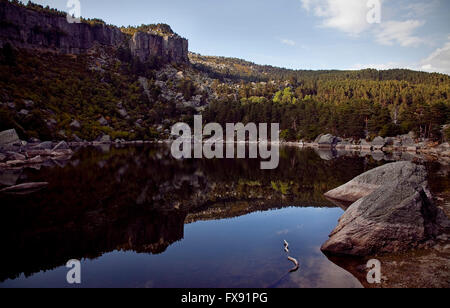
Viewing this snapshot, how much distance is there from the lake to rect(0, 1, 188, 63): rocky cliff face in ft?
335

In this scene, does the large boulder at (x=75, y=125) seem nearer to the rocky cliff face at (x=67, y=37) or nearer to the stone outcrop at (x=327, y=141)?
the rocky cliff face at (x=67, y=37)

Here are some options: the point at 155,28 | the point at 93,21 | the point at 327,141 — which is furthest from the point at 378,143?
the point at 155,28

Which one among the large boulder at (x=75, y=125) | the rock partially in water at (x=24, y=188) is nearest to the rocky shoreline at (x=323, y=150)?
the large boulder at (x=75, y=125)

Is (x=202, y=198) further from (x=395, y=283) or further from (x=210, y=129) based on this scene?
(x=210, y=129)

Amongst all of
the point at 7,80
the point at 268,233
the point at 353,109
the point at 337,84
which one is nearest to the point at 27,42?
the point at 7,80

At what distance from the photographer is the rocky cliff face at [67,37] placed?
341 feet

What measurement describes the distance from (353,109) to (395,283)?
75410 mm

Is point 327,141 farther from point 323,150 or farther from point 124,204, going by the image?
point 124,204

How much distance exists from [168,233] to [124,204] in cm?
538

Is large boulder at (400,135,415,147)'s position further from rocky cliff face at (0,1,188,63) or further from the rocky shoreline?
rocky cliff face at (0,1,188,63)

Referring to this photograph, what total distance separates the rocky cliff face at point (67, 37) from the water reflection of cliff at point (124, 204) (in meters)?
97.4

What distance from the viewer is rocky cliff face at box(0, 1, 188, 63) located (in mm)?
103938

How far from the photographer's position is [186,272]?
8.27 meters

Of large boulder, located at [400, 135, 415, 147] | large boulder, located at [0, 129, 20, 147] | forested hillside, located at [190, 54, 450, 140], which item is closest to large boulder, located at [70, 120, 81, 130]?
large boulder, located at [0, 129, 20, 147]
